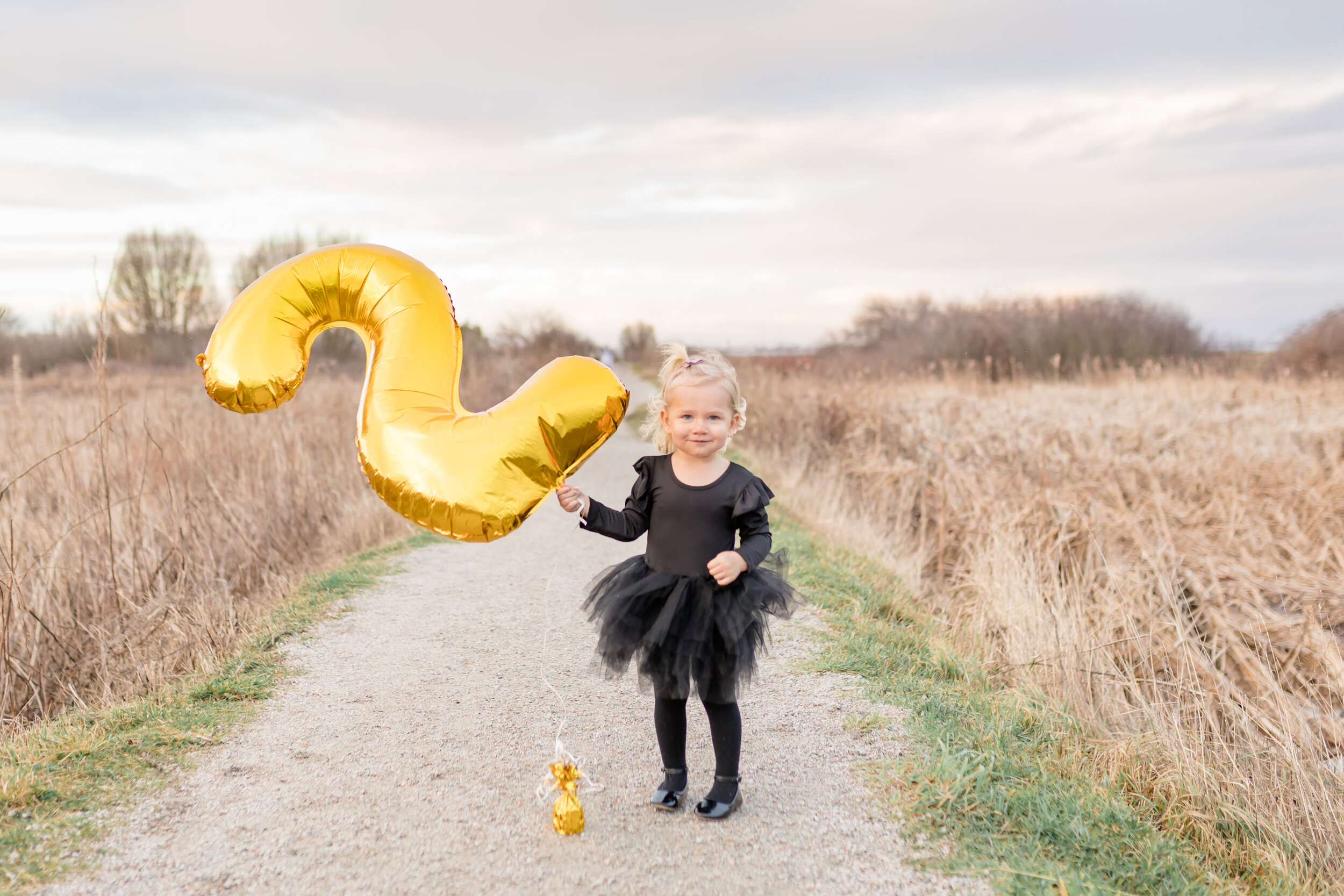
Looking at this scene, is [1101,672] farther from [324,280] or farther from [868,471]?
[868,471]

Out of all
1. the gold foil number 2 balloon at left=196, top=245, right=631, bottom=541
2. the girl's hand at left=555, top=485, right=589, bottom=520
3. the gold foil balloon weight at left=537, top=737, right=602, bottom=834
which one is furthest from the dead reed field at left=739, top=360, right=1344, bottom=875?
the gold foil number 2 balloon at left=196, top=245, right=631, bottom=541

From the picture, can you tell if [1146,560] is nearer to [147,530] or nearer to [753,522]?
[753,522]

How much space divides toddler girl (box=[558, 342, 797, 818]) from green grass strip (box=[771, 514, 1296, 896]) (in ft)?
2.36

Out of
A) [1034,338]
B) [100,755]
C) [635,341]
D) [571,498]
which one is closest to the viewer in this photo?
[571,498]

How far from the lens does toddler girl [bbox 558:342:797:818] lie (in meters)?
2.64

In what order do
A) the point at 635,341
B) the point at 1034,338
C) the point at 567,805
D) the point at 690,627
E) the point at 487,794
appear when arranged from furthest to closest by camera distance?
1. the point at 635,341
2. the point at 1034,338
3. the point at 487,794
4. the point at 567,805
5. the point at 690,627

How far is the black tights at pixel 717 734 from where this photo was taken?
9.25 ft

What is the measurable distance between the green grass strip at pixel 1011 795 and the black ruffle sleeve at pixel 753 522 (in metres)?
1.04

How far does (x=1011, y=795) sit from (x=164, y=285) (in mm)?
26812

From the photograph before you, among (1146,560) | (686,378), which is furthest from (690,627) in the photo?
(1146,560)

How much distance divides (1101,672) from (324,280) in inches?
150

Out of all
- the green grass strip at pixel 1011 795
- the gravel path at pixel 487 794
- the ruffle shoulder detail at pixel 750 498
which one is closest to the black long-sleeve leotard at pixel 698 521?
the ruffle shoulder detail at pixel 750 498

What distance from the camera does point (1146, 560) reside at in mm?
6098

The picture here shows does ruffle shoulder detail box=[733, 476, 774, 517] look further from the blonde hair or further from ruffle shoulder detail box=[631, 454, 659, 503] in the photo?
ruffle shoulder detail box=[631, 454, 659, 503]
